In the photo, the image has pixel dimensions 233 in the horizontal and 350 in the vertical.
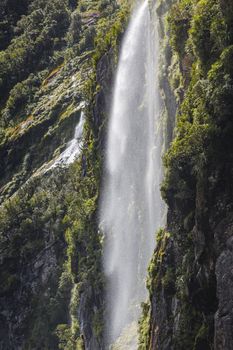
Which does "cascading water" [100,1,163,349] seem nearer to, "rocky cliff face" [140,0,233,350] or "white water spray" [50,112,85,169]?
"rocky cliff face" [140,0,233,350]

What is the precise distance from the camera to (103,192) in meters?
57.2

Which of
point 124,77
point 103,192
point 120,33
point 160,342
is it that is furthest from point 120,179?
point 160,342

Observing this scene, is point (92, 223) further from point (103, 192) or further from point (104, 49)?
point (104, 49)

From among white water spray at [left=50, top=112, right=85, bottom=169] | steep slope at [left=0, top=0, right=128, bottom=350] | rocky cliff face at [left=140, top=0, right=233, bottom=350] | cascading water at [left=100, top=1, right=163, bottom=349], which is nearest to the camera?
rocky cliff face at [left=140, top=0, right=233, bottom=350]

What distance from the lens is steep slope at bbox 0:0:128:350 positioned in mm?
58125

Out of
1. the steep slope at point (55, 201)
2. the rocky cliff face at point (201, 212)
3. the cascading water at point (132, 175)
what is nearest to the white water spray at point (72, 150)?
the steep slope at point (55, 201)

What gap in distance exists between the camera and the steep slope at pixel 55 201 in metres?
58.1

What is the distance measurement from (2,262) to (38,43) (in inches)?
2364

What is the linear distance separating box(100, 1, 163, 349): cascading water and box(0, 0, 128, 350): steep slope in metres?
1.64

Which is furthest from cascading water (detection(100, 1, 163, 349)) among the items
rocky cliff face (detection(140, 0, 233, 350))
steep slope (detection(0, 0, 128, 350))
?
rocky cliff face (detection(140, 0, 233, 350))

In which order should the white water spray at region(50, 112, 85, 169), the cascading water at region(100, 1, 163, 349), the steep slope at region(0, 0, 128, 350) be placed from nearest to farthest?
the cascading water at region(100, 1, 163, 349) → the steep slope at region(0, 0, 128, 350) → the white water spray at region(50, 112, 85, 169)

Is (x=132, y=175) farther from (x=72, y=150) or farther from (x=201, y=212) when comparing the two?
(x=72, y=150)

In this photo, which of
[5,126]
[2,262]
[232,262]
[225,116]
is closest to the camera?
[232,262]

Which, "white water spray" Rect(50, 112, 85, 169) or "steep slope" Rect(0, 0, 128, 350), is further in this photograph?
"white water spray" Rect(50, 112, 85, 169)
